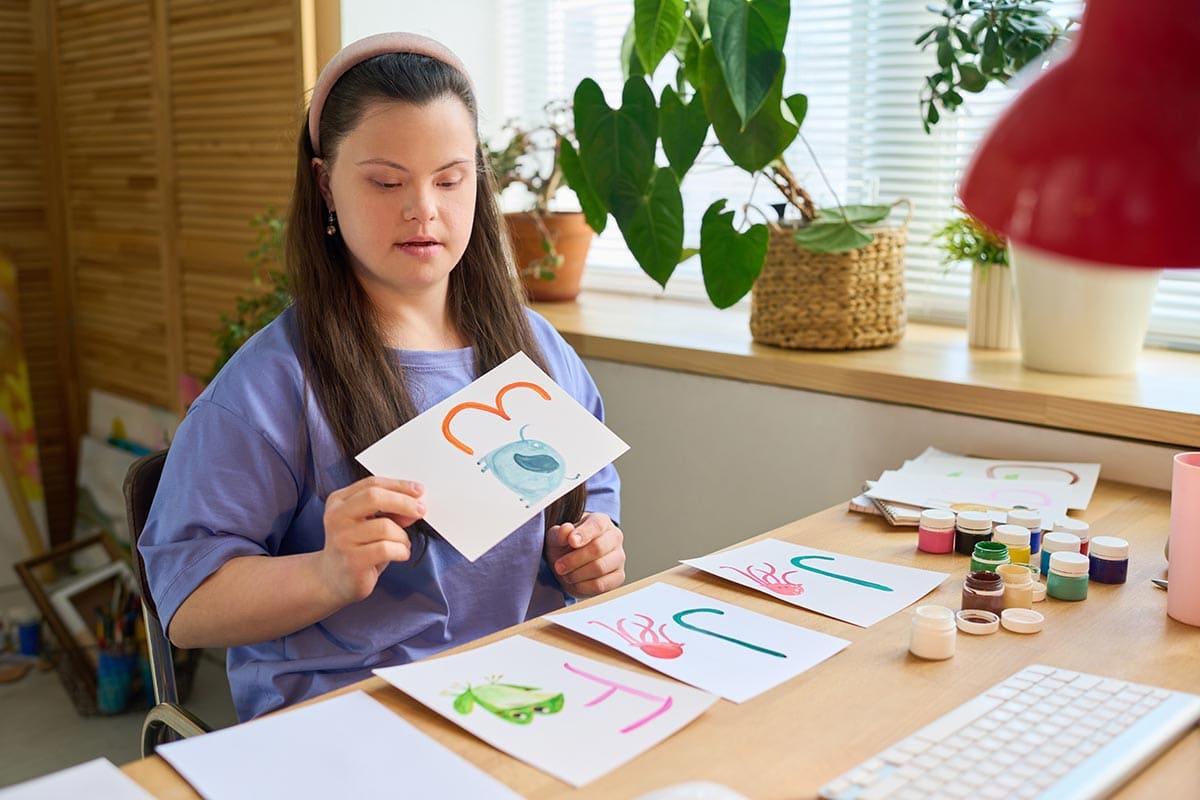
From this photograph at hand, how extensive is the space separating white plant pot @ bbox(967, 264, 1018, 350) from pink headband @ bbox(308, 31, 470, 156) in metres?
0.96

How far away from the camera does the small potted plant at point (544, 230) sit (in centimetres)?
234

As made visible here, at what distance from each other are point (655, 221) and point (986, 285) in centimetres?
56

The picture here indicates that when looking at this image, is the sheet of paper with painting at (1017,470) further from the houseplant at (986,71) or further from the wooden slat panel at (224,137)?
the wooden slat panel at (224,137)

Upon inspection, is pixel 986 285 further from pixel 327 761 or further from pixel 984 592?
pixel 327 761

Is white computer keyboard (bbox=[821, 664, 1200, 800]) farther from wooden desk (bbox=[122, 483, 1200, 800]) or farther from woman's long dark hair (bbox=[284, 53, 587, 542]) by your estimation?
woman's long dark hair (bbox=[284, 53, 587, 542])

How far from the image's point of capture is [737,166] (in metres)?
1.78

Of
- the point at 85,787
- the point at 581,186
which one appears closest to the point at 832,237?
the point at 581,186

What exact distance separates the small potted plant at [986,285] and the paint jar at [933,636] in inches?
37.9

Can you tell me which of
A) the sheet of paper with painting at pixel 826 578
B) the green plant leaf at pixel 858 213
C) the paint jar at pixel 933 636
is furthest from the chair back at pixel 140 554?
the green plant leaf at pixel 858 213

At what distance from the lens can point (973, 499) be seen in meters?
1.41

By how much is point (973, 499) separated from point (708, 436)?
1.99ft

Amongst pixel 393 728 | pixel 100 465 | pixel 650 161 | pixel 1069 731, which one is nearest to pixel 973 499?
pixel 1069 731

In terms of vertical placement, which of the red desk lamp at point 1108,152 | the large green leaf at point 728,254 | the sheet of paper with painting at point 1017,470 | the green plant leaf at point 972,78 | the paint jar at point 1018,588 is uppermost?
the green plant leaf at point 972,78

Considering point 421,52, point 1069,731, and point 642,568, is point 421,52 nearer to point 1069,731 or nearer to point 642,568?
point 1069,731
